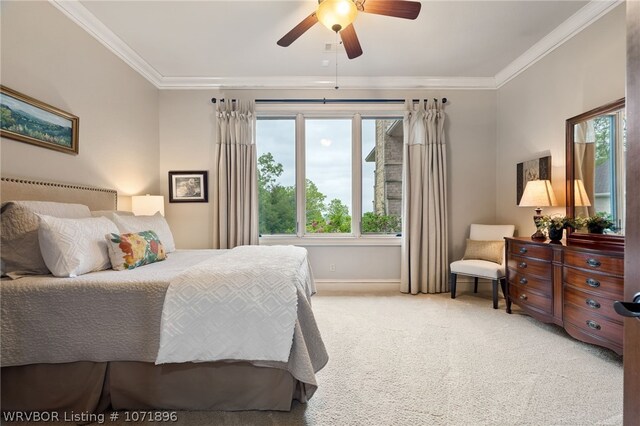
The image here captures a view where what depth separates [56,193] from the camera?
224cm

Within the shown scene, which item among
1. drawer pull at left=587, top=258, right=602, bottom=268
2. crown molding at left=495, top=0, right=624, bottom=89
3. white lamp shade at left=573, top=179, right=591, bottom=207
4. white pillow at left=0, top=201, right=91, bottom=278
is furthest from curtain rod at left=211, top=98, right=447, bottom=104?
white pillow at left=0, top=201, right=91, bottom=278

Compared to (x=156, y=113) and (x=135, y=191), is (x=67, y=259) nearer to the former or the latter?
(x=135, y=191)

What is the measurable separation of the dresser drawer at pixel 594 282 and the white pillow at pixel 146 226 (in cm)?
347

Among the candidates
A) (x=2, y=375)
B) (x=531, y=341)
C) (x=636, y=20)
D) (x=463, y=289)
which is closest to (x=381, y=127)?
(x=463, y=289)

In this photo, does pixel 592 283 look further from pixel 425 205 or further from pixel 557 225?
pixel 425 205

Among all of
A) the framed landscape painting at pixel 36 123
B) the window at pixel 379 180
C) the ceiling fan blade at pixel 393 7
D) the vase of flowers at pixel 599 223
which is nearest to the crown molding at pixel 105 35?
the framed landscape painting at pixel 36 123

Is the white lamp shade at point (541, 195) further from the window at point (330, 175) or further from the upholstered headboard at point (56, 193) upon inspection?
the upholstered headboard at point (56, 193)

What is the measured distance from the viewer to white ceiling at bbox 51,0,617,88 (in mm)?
2518

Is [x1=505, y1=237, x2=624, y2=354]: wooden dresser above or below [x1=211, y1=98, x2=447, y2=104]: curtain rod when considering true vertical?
below

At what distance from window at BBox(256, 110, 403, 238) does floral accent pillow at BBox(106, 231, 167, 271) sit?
190cm

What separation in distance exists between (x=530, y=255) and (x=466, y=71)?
94.0 inches

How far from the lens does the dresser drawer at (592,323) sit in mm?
1937

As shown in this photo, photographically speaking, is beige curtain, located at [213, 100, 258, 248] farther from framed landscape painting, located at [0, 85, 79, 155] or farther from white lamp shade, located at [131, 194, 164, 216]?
framed landscape painting, located at [0, 85, 79, 155]

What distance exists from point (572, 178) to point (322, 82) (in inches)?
116
